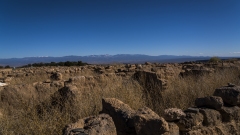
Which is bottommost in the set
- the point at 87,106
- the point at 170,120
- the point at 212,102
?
the point at 87,106

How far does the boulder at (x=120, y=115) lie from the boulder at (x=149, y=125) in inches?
9.0

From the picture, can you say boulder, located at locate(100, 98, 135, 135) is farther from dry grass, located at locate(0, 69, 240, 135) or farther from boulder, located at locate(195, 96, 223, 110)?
boulder, located at locate(195, 96, 223, 110)

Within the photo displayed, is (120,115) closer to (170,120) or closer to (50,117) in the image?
(170,120)

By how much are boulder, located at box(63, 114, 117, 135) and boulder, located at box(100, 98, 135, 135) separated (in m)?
0.44

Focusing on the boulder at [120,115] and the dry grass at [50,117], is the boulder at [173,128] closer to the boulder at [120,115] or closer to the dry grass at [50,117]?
the boulder at [120,115]

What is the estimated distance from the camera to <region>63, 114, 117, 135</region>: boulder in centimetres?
263

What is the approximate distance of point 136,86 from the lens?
23.1 ft

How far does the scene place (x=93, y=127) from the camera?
272 cm

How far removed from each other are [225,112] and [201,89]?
2278mm

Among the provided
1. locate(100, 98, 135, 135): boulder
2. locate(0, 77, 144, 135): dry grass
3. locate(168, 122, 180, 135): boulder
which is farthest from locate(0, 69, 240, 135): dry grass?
locate(168, 122, 180, 135): boulder

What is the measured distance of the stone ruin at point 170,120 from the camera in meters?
2.86

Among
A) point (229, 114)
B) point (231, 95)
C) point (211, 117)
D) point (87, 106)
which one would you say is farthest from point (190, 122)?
point (87, 106)

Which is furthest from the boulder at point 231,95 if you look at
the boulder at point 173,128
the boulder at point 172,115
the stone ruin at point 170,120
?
the boulder at point 173,128

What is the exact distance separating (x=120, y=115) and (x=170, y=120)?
0.79m
